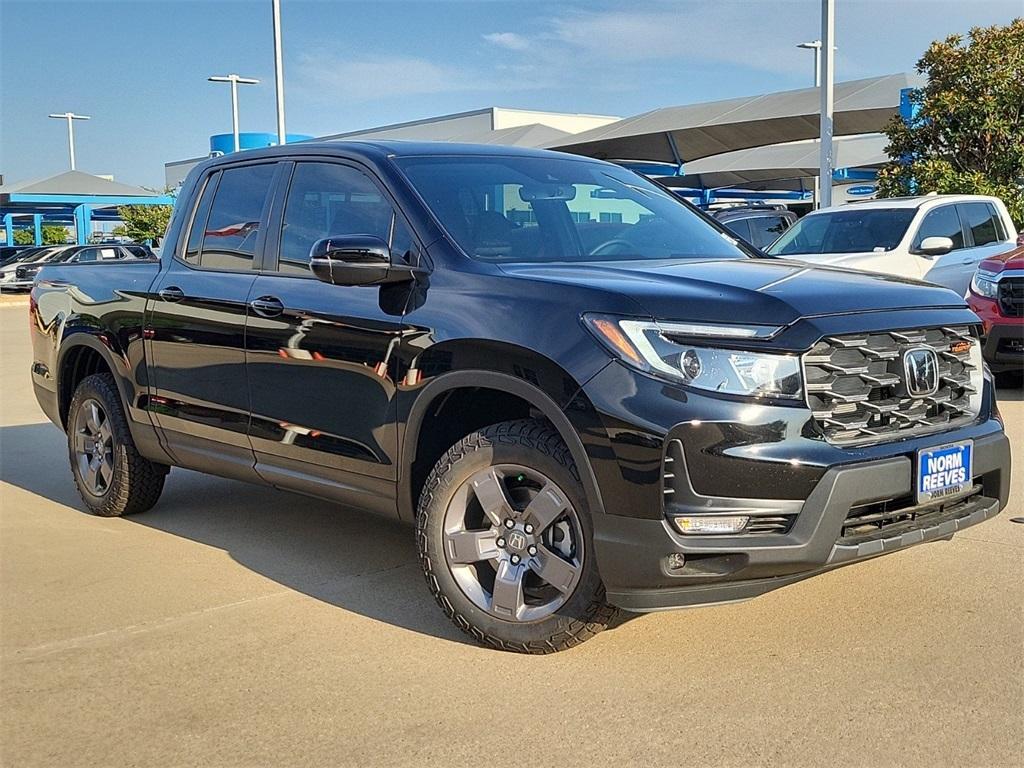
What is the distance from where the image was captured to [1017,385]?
10.5m

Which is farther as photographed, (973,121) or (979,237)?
(973,121)

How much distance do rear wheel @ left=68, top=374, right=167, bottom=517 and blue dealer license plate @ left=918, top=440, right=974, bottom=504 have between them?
379 cm

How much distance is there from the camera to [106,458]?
592 cm

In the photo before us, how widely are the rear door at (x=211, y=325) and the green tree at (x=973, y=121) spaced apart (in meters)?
13.3

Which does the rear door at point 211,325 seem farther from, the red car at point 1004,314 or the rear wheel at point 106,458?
the red car at point 1004,314

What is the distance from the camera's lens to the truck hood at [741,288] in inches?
137

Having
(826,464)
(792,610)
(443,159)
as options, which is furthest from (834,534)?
(443,159)

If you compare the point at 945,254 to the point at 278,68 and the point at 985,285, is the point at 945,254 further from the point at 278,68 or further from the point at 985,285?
the point at 278,68

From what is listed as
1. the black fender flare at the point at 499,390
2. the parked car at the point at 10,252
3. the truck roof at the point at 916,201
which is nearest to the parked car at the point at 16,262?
the parked car at the point at 10,252

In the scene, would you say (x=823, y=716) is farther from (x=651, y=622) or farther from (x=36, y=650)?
(x=36, y=650)

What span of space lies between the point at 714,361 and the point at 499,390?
31.6 inches

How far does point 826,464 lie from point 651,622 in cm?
108

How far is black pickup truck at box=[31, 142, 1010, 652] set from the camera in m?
3.38

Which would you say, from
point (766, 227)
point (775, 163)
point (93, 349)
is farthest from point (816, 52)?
point (93, 349)
